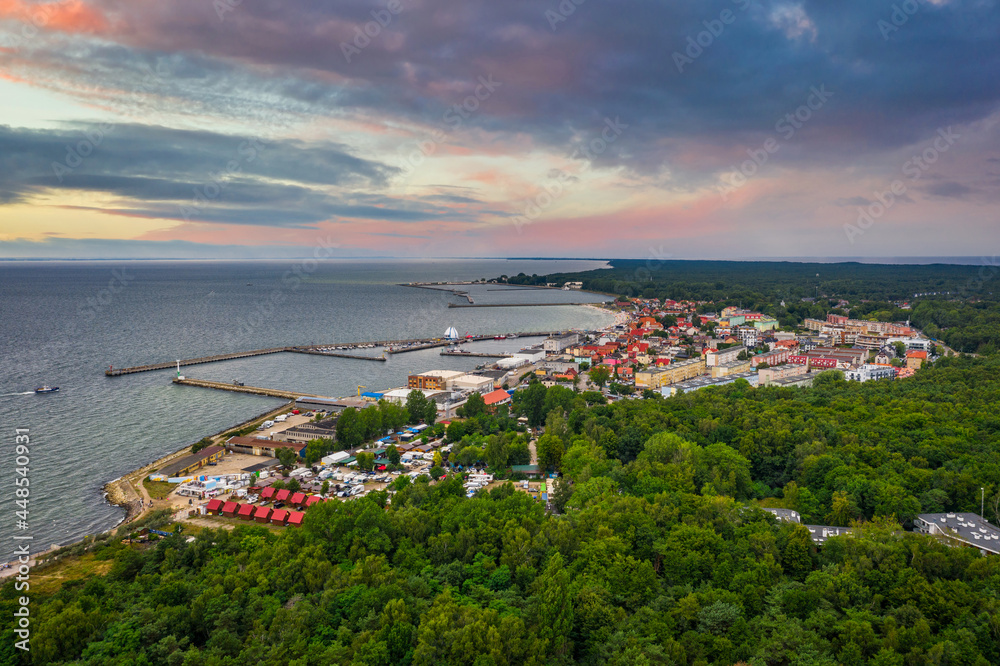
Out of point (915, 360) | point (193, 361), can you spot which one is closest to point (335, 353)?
point (193, 361)

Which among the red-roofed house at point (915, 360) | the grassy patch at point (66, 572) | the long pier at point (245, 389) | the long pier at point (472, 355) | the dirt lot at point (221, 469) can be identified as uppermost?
the red-roofed house at point (915, 360)

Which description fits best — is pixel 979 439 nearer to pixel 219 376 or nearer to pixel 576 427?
pixel 576 427

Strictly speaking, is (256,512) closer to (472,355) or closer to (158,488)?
(158,488)

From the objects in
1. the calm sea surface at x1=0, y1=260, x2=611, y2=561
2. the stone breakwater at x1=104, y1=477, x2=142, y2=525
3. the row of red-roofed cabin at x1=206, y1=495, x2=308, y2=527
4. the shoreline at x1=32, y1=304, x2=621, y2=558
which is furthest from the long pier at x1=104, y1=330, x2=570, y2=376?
the row of red-roofed cabin at x1=206, y1=495, x2=308, y2=527

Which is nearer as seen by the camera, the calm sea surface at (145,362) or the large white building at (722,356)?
the calm sea surface at (145,362)

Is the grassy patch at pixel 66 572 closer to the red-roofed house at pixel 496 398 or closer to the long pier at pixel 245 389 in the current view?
the red-roofed house at pixel 496 398

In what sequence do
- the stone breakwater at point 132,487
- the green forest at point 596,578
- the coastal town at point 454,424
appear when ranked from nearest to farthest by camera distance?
1. the green forest at point 596,578
2. the stone breakwater at point 132,487
3. the coastal town at point 454,424

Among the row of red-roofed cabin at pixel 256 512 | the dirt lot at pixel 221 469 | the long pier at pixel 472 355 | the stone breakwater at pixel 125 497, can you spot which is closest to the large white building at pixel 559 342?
the long pier at pixel 472 355
